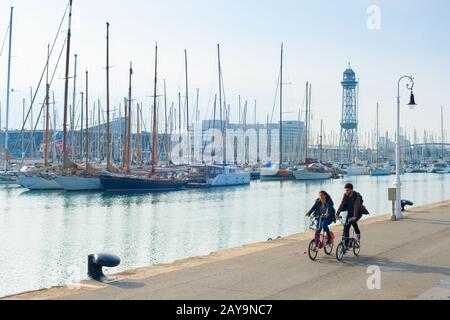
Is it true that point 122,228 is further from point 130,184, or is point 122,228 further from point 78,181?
point 78,181

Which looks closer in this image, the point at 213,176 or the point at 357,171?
the point at 213,176

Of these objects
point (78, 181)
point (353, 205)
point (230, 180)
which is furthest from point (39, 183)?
point (353, 205)

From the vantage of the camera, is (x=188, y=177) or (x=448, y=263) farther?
(x=188, y=177)

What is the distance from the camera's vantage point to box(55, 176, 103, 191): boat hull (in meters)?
60.8

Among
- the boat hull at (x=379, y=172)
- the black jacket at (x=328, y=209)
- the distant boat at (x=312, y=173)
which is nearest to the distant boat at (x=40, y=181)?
the distant boat at (x=312, y=173)

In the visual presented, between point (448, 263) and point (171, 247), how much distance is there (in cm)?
1356

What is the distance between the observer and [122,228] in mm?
32094

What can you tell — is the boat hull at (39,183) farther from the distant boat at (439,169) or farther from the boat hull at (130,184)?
the distant boat at (439,169)

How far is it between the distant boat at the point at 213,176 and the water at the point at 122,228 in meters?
13.7

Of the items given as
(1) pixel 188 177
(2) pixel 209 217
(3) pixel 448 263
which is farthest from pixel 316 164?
(3) pixel 448 263

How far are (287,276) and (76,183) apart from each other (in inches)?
2040
